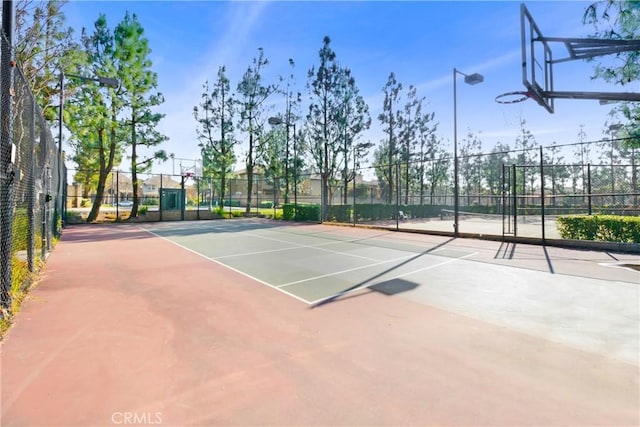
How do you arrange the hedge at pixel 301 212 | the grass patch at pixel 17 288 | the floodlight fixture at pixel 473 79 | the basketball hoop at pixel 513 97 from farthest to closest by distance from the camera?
1. the hedge at pixel 301 212
2. the floodlight fixture at pixel 473 79
3. the basketball hoop at pixel 513 97
4. the grass patch at pixel 17 288

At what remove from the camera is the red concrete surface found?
81.5 inches

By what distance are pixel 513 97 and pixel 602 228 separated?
4850 millimetres

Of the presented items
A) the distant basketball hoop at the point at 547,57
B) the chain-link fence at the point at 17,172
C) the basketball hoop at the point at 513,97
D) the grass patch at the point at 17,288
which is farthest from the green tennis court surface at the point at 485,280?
the basketball hoop at the point at 513,97

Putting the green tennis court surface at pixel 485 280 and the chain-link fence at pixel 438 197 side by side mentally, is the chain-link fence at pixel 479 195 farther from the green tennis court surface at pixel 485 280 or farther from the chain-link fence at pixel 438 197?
the green tennis court surface at pixel 485 280

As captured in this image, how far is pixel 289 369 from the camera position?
2.63m

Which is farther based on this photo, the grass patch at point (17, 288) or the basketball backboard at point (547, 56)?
the basketball backboard at point (547, 56)

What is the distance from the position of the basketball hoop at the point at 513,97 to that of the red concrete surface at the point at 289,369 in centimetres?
786

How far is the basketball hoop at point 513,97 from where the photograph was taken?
28.6 feet

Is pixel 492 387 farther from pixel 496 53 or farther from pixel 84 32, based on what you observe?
pixel 84 32

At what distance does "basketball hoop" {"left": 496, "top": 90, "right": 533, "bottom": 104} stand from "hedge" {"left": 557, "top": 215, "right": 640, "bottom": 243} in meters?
4.26

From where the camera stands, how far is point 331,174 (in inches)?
983

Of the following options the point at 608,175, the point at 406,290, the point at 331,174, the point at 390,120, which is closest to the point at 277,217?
the point at 331,174

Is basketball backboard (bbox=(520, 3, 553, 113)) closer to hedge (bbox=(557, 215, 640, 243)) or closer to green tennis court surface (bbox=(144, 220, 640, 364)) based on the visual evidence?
hedge (bbox=(557, 215, 640, 243))

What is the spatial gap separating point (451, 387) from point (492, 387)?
32 centimetres
